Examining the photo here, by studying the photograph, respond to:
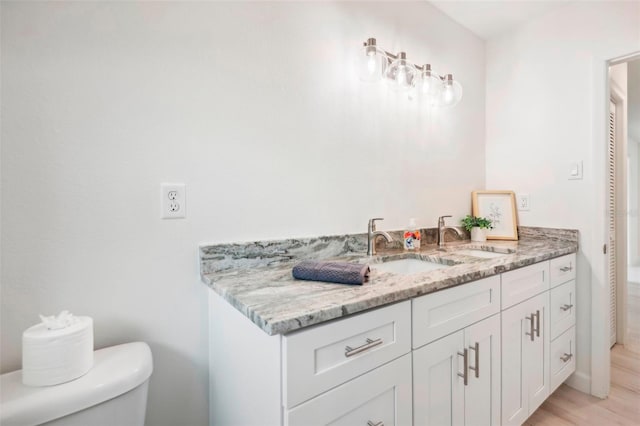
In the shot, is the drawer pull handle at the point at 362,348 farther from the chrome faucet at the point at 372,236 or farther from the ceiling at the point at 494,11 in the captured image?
the ceiling at the point at 494,11

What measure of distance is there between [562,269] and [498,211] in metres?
0.55

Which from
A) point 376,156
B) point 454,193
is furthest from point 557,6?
point 376,156

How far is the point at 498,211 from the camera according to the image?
2115 millimetres

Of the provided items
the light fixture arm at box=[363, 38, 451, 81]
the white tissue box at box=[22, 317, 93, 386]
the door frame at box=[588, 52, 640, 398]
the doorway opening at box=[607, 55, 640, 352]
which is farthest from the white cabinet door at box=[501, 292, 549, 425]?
the white tissue box at box=[22, 317, 93, 386]

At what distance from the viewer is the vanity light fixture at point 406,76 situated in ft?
4.87

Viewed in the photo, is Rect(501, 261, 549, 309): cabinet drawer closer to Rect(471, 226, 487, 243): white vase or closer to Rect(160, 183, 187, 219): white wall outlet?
Rect(471, 226, 487, 243): white vase

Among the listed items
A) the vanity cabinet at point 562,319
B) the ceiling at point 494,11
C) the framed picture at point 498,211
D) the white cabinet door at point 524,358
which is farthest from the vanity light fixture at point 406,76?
the white cabinet door at point 524,358

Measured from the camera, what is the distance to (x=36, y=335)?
2.32ft

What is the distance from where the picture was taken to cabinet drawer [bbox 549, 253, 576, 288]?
161cm

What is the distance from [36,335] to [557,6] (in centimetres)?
290

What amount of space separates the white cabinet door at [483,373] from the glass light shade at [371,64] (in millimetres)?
1191

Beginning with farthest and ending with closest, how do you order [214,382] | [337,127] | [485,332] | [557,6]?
[557,6], [337,127], [485,332], [214,382]

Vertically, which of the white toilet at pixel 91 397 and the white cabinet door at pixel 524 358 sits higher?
the white toilet at pixel 91 397

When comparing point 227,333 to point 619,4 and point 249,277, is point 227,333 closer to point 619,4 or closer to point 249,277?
point 249,277
